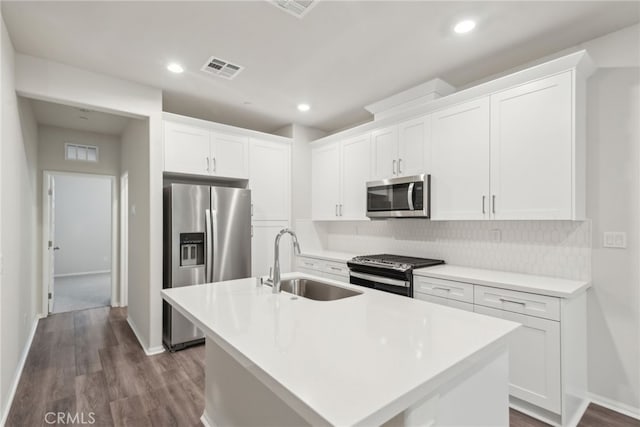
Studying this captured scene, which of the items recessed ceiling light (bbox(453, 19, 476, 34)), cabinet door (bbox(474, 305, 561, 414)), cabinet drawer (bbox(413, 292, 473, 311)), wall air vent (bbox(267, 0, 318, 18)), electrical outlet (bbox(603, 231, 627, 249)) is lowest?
cabinet door (bbox(474, 305, 561, 414))

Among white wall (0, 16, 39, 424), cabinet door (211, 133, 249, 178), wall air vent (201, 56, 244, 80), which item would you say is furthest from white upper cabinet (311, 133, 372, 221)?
white wall (0, 16, 39, 424)

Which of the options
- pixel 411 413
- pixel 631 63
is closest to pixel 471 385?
pixel 411 413

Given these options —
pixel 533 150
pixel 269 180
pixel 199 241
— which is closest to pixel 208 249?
pixel 199 241

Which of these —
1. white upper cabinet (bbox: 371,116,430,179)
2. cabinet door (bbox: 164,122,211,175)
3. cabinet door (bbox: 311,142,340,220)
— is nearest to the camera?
white upper cabinet (bbox: 371,116,430,179)

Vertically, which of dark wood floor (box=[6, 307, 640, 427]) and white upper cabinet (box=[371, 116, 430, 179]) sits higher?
white upper cabinet (box=[371, 116, 430, 179])

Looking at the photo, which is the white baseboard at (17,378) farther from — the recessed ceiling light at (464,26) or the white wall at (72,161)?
the recessed ceiling light at (464,26)

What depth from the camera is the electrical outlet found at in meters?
2.24

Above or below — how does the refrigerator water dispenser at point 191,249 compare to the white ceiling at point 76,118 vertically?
below

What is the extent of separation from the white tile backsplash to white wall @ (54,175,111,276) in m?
6.89

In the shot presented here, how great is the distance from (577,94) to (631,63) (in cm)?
47

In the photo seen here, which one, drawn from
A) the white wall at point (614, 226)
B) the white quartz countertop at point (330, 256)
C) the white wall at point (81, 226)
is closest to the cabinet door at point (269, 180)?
the white quartz countertop at point (330, 256)

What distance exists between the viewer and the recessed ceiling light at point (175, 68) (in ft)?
9.21
